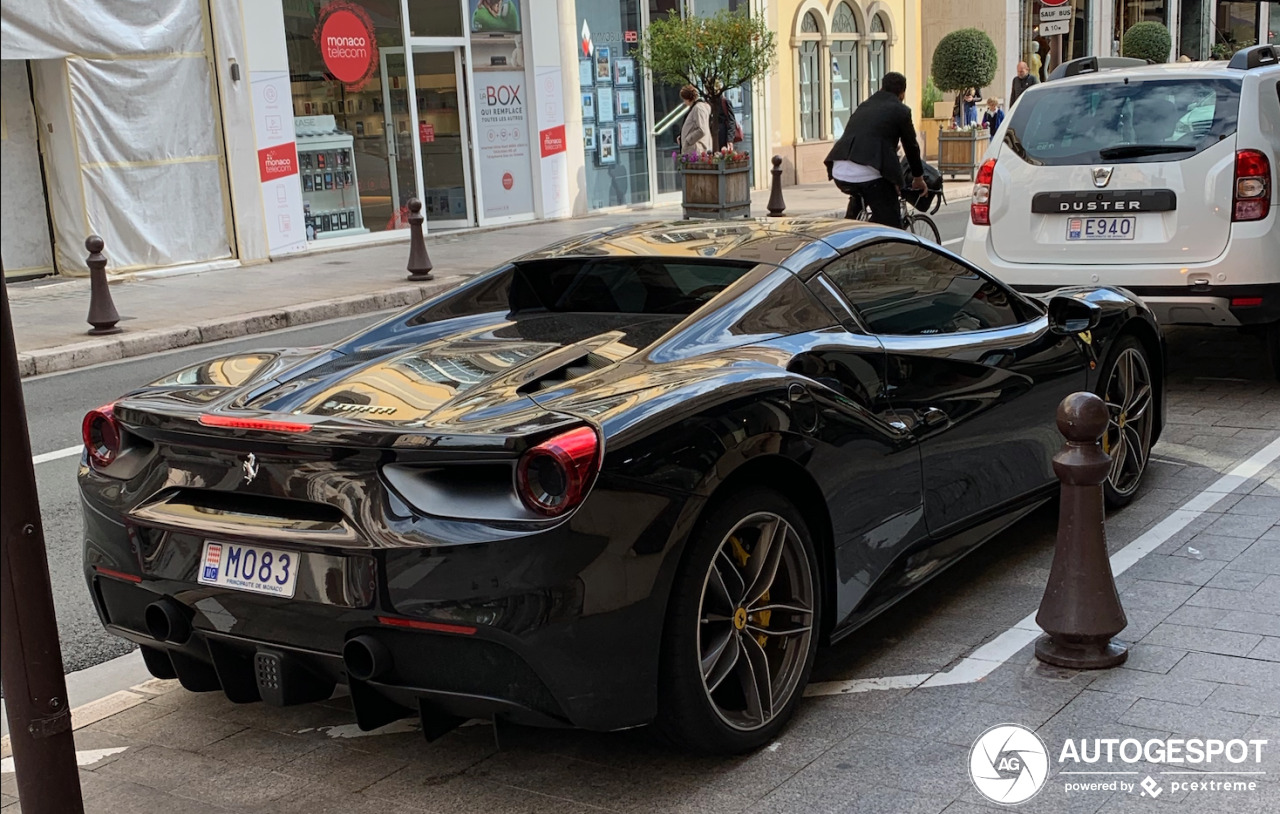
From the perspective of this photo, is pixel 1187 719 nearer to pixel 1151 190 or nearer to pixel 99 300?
pixel 1151 190

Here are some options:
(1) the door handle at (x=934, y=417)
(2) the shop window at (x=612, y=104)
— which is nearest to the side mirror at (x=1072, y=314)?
(1) the door handle at (x=934, y=417)

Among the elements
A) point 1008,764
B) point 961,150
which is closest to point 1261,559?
point 1008,764

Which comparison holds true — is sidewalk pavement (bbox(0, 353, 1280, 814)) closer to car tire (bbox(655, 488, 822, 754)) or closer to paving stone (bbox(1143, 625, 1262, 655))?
paving stone (bbox(1143, 625, 1262, 655))

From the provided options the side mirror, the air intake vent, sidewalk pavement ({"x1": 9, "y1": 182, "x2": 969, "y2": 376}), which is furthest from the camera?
sidewalk pavement ({"x1": 9, "y1": 182, "x2": 969, "y2": 376})

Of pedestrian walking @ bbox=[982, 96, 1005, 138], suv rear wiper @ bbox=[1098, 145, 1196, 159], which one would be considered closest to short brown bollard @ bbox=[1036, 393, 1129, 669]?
suv rear wiper @ bbox=[1098, 145, 1196, 159]

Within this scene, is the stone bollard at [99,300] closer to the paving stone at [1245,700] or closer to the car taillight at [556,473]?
the car taillight at [556,473]

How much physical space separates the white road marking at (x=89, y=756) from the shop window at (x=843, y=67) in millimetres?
25594

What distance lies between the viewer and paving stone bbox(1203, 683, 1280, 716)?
3834mm

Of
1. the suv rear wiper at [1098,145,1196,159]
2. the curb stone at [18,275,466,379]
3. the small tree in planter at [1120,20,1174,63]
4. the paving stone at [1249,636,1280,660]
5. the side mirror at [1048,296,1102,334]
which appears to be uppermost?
the small tree in planter at [1120,20,1174,63]

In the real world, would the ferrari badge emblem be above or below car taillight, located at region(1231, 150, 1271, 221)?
below

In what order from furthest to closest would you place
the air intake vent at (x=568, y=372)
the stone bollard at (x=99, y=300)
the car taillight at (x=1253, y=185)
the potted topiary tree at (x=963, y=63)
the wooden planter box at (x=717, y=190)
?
the potted topiary tree at (x=963, y=63)
the wooden planter box at (x=717, y=190)
the stone bollard at (x=99, y=300)
the car taillight at (x=1253, y=185)
the air intake vent at (x=568, y=372)

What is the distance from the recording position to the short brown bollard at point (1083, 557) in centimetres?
413

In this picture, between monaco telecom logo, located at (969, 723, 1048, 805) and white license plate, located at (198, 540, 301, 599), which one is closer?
white license plate, located at (198, 540, 301, 599)

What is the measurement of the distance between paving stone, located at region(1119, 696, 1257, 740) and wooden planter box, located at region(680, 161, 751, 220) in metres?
13.1
